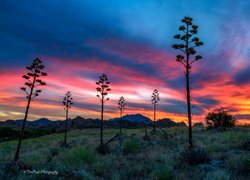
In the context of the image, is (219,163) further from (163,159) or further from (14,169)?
(14,169)

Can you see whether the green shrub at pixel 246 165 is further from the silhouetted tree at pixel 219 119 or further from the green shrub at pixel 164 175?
the silhouetted tree at pixel 219 119

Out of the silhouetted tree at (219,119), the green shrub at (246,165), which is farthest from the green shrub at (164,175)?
the silhouetted tree at (219,119)

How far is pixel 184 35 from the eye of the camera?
68.2 ft

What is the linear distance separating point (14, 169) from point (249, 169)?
379 inches

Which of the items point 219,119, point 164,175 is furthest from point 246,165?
point 219,119

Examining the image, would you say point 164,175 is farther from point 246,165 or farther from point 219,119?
point 219,119

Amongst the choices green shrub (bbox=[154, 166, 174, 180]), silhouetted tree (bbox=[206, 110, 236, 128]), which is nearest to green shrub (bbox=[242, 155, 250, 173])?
green shrub (bbox=[154, 166, 174, 180])

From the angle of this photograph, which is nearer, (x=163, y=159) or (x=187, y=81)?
(x=163, y=159)

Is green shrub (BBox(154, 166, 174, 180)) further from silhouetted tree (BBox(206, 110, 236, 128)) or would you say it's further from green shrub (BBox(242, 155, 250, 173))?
silhouetted tree (BBox(206, 110, 236, 128))

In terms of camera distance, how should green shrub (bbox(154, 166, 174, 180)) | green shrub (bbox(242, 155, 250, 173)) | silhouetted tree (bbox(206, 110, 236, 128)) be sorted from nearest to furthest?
green shrub (bbox(154, 166, 174, 180))
green shrub (bbox(242, 155, 250, 173))
silhouetted tree (bbox(206, 110, 236, 128))

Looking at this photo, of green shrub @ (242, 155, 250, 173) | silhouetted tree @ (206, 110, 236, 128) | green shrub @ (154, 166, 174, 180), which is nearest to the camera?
green shrub @ (154, 166, 174, 180)

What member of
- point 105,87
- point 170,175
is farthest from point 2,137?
point 170,175

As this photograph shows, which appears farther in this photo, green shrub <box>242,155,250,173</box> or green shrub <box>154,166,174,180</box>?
green shrub <box>242,155,250,173</box>

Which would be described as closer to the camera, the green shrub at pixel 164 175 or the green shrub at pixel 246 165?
the green shrub at pixel 164 175
